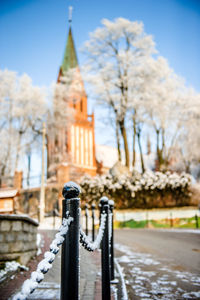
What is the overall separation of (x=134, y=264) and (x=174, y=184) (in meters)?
14.4

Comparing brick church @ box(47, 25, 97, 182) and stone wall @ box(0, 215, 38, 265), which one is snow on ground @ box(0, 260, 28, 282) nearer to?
stone wall @ box(0, 215, 38, 265)

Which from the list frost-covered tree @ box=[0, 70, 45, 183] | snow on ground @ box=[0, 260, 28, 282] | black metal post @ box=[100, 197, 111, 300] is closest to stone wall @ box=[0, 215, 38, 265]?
snow on ground @ box=[0, 260, 28, 282]

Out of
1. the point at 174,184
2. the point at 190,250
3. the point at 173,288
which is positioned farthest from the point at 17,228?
the point at 174,184

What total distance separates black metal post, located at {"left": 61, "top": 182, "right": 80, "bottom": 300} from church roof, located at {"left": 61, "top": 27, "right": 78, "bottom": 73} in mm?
38461

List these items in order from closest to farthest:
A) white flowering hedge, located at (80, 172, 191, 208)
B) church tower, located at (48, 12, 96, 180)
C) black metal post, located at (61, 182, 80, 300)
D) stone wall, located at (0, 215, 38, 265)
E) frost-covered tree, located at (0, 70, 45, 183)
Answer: black metal post, located at (61, 182, 80, 300) < stone wall, located at (0, 215, 38, 265) < white flowering hedge, located at (80, 172, 191, 208) < frost-covered tree, located at (0, 70, 45, 183) < church tower, located at (48, 12, 96, 180)

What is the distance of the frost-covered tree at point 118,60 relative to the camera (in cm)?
2244

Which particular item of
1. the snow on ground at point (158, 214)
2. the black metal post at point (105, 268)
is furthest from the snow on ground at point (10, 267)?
the snow on ground at point (158, 214)

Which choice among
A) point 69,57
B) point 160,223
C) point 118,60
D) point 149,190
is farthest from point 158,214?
point 69,57

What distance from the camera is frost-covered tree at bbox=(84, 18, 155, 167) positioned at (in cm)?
2244

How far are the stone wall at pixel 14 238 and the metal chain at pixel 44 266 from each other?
3.26 metres

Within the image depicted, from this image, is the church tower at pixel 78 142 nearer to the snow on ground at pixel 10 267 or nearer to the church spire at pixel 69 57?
the church spire at pixel 69 57

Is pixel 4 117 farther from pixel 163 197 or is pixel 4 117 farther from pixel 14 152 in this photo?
pixel 163 197

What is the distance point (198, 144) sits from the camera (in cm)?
2505

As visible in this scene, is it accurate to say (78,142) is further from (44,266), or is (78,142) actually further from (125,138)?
(44,266)
